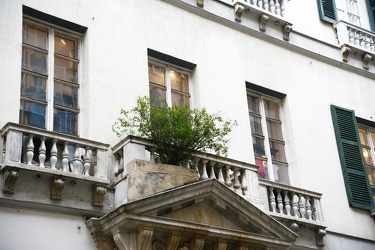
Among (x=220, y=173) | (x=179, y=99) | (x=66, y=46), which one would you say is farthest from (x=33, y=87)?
(x=220, y=173)

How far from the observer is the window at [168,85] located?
13.0 metres

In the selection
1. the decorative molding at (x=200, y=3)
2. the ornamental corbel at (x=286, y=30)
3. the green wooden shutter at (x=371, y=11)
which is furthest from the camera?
the green wooden shutter at (x=371, y=11)

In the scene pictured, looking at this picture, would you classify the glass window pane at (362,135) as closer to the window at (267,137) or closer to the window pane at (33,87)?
the window at (267,137)

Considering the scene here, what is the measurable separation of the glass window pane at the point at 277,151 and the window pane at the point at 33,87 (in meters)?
5.28

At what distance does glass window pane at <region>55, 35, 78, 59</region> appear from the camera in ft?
39.5

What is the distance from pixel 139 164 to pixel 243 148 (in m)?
3.44

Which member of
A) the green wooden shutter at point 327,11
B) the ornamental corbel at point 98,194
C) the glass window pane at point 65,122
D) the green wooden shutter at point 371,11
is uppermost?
Result: the green wooden shutter at point 371,11

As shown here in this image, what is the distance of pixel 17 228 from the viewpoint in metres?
9.77

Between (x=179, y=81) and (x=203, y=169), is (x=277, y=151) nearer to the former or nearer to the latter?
(x=179, y=81)

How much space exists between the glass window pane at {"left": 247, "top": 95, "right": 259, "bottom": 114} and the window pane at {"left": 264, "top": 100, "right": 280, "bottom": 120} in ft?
0.81

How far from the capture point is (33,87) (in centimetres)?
1131

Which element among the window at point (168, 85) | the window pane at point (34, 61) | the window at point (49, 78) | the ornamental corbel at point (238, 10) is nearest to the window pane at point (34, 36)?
the window at point (49, 78)

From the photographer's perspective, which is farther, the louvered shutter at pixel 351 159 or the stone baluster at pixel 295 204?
the louvered shutter at pixel 351 159

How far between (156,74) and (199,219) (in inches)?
138
